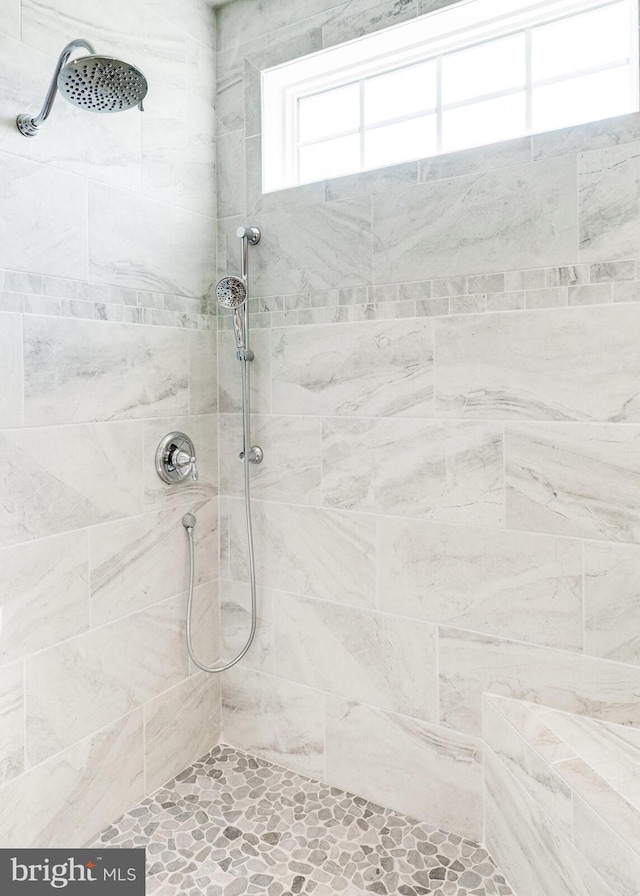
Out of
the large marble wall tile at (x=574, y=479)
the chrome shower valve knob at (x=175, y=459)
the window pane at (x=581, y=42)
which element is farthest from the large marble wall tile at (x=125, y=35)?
the large marble wall tile at (x=574, y=479)

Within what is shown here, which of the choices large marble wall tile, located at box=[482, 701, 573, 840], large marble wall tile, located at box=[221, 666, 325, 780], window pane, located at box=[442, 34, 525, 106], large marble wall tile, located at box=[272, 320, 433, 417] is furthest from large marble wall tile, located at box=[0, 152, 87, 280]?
large marble wall tile, located at box=[482, 701, 573, 840]

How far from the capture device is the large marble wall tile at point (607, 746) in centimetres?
132

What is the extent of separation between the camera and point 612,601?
1.57 metres

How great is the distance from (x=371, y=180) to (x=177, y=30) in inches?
34.8

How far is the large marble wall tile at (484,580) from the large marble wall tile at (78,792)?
93 cm

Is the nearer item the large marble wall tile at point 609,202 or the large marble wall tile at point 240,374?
the large marble wall tile at point 609,202

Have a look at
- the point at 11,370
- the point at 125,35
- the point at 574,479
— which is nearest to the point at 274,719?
the point at 574,479

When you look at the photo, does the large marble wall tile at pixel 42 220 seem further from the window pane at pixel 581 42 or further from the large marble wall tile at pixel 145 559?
the window pane at pixel 581 42

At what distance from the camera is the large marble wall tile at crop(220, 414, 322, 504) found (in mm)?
2043

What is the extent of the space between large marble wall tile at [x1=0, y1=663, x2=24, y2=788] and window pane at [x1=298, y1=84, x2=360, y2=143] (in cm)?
195

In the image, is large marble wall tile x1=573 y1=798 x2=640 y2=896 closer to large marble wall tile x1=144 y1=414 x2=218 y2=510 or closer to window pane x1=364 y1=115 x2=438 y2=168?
large marble wall tile x1=144 y1=414 x2=218 y2=510

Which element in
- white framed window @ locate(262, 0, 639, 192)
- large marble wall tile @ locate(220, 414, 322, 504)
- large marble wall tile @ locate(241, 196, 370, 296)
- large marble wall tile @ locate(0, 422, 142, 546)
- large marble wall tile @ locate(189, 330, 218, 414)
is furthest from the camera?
large marble wall tile @ locate(189, 330, 218, 414)

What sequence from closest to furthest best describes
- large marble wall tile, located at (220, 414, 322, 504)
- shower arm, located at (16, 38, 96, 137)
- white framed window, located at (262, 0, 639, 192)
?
shower arm, located at (16, 38, 96, 137)
white framed window, located at (262, 0, 639, 192)
large marble wall tile, located at (220, 414, 322, 504)

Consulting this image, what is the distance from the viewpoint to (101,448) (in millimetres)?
1831
